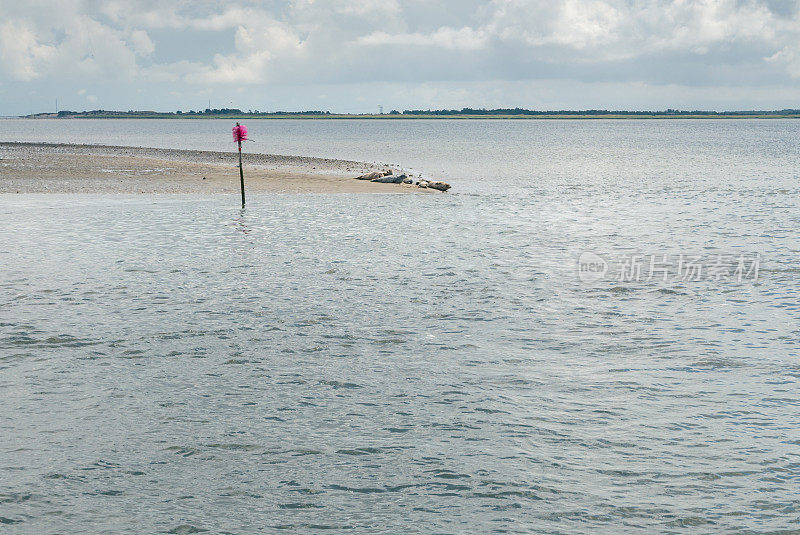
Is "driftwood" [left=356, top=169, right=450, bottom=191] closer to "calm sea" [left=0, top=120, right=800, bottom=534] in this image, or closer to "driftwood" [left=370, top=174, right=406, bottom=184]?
"driftwood" [left=370, top=174, right=406, bottom=184]

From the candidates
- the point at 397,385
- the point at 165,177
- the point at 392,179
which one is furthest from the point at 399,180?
the point at 397,385

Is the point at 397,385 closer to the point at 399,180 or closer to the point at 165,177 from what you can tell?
the point at 399,180

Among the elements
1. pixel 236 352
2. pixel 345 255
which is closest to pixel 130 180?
pixel 345 255

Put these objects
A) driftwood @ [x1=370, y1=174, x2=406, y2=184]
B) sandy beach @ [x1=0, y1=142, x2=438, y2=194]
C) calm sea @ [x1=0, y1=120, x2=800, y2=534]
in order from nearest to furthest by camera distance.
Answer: calm sea @ [x1=0, y1=120, x2=800, y2=534]
sandy beach @ [x1=0, y1=142, x2=438, y2=194]
driftwood @ [x1=370, y1=174, x2=406, y2=184]

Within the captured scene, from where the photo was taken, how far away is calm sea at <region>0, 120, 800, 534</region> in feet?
A: 29.1

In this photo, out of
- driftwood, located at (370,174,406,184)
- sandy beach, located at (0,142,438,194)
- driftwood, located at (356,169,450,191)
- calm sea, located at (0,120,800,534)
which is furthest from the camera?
driftwood, located at (370,174,406,184)

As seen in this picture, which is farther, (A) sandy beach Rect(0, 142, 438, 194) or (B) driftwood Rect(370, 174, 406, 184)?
(B) driftwood Rect(370, 174, 406, 184)

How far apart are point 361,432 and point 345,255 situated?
14.7m

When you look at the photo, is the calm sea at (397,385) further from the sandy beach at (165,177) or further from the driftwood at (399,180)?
the driftwood at (399,180)

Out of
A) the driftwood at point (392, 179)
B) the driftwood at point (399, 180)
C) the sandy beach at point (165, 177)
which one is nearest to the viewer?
the sandy beach at point (165, 177)

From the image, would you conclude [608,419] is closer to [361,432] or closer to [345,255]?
[361,432]

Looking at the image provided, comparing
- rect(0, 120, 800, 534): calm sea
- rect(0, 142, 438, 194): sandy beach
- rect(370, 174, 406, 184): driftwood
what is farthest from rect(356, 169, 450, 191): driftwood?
rect(0, 120, 800, 534): calm sea

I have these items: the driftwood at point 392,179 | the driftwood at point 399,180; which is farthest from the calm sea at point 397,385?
the driftwood at point 392,179

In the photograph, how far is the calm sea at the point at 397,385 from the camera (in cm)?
888
